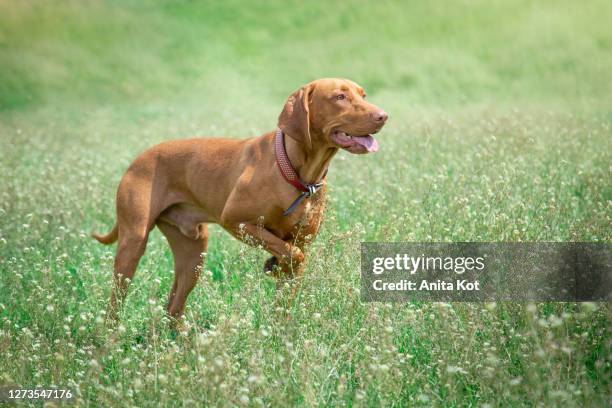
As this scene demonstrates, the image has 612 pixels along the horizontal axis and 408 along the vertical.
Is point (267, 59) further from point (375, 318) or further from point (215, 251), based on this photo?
Result: point (375, 318)

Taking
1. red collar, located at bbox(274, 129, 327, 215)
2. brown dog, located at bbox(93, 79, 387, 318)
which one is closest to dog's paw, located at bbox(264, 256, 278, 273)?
brown dog, located at bbox(93, 79, 387, 318)

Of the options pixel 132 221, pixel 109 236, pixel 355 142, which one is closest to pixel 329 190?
pixel 109 236

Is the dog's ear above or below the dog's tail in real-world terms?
above

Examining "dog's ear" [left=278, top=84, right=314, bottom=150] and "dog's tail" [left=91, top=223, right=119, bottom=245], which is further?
"dog's tail" [left=91, top=223, right=119, bottom=245]

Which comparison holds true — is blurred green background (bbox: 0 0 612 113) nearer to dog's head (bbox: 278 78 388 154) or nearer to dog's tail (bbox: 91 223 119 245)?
dog's tail (bbox: 91 223 119 245)

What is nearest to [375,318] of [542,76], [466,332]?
[466,332]

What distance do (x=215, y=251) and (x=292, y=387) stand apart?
378 cm

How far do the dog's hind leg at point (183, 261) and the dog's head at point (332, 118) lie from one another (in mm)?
1460

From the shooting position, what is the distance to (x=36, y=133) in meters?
15.9

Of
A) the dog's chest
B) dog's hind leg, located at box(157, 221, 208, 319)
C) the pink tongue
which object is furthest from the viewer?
dog's hind leg, located at box(157, 221, 208, 319)

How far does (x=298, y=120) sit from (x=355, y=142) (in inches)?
17.3

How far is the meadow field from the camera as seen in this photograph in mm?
4496

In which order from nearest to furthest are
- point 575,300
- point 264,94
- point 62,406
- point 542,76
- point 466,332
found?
point 62,406, point 466,332, point 575,300, point 542,76, point 264,94

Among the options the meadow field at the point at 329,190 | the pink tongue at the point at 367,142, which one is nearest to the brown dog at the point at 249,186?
the pink tongue at the point at 367,142
